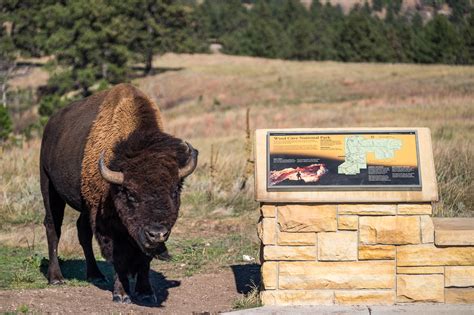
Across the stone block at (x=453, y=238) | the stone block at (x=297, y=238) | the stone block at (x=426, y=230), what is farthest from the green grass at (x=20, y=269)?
the stone block at (x=453, y=238)

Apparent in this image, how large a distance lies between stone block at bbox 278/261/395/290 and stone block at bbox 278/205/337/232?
1.08 ft

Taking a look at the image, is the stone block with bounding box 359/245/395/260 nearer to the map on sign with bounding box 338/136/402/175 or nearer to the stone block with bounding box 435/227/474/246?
the stone block with bounding box 435/227/474/246

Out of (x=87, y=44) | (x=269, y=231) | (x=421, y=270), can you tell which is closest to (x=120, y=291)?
(x=269, y=231)

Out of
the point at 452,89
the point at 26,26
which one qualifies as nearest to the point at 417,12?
the point at 26,26

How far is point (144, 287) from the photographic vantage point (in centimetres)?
935

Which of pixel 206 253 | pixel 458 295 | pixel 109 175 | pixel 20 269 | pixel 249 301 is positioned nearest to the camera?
pixel 458 295

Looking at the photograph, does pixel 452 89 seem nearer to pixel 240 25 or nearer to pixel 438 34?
pixel 438 34

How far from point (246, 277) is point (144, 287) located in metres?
1.43

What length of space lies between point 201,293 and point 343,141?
→ 238 centimetres

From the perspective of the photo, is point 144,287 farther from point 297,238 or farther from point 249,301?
point 297,238

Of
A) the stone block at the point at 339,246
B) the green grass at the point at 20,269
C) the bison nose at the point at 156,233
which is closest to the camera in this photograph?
the bison nose at the point at 156,233

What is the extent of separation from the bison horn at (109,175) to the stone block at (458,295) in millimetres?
3265

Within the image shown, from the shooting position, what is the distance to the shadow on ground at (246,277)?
9688 mm

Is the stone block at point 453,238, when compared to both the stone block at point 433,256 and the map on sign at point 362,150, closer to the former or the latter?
the stone block at point 433,256
